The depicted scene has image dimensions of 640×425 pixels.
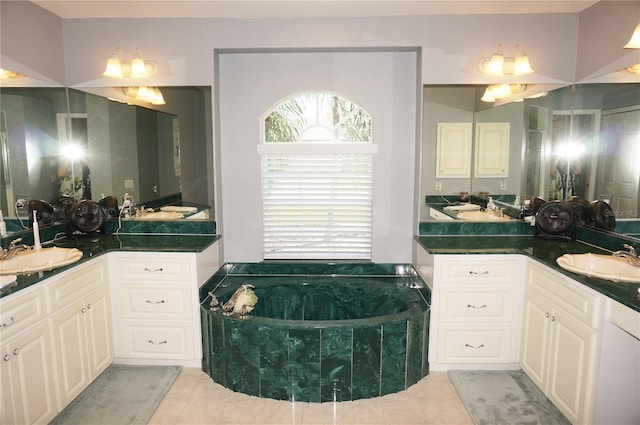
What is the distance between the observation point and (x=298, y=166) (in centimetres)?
366

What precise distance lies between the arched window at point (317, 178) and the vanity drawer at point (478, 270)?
0.90 metres

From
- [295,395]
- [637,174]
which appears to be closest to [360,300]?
[295,395]

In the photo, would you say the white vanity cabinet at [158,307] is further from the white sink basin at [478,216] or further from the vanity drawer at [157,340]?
the white sink basin at [478,216]

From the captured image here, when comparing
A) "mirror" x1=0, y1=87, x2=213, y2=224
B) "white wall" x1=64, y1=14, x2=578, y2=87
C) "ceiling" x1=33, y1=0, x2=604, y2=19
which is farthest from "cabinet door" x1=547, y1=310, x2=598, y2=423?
"mirror" x1=0, y1=87, x2=213, y2=224

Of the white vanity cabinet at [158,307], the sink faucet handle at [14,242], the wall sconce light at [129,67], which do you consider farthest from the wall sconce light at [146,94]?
the sink faucet handle at [14,242]

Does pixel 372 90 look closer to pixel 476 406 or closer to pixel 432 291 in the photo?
pixel 432 291

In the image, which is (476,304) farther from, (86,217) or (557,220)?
(86,217)

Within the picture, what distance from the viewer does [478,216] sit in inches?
141

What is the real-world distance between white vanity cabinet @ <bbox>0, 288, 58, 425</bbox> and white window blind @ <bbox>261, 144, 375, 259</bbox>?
1.82 metres

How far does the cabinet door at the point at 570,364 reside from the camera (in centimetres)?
226

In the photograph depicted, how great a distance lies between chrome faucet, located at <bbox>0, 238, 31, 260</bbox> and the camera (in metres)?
2.62

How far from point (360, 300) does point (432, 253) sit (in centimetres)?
76

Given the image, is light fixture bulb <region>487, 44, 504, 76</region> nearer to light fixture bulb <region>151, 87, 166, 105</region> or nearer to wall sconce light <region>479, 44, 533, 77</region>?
wall sconce light <region>479, 44, 533, 77</region>

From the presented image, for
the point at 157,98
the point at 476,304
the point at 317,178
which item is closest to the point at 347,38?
the point at 317,178
